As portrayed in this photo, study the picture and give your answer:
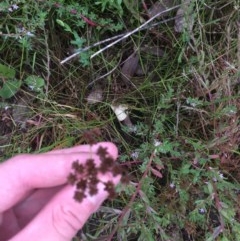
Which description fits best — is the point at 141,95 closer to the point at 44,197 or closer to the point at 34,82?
the point at 34,82

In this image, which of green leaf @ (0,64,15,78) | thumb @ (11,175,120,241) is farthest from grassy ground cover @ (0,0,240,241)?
thumb @ (11,175,120,241)

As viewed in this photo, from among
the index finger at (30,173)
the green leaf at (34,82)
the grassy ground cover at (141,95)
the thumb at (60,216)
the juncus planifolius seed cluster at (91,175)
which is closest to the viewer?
the juncus planifolius seed cluster at (91,175)

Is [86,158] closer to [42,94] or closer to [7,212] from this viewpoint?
[7,212]

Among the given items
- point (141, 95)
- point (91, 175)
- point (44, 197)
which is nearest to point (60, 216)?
point (91, 175)

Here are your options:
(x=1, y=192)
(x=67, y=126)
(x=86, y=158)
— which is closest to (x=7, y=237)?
(x=1, y=192)

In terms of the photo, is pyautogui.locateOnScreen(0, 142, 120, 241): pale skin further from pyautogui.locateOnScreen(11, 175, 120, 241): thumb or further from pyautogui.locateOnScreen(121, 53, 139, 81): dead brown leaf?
pyautogui.locateOnScreen(121, 53, 139, 81): dead brown leaf

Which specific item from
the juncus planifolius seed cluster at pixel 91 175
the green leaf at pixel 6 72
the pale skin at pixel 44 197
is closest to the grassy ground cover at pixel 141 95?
the green leaf at pixel 6 72

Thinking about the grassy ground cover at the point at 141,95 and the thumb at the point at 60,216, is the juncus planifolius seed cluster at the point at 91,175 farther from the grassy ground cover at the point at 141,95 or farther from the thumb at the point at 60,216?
the grassy ground cover at the point at 141,95
